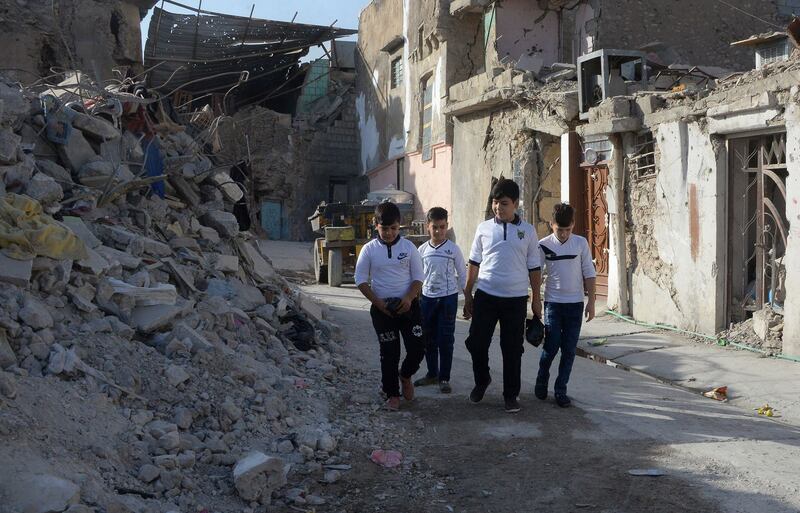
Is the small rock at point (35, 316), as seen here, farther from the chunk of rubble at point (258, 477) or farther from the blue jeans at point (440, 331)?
the blue jeans at point (440, 331)

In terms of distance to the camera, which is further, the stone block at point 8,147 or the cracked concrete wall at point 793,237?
the cracked concrete wall at point 793,237

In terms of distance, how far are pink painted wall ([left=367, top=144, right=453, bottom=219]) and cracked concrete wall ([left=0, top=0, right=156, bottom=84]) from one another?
345 inches

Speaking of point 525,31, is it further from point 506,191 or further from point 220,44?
point 506,191

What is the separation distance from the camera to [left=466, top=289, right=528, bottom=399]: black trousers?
5957 mm

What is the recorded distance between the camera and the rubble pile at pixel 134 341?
4043mm

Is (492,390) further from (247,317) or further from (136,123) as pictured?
(136,123)

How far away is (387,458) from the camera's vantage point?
193 inches

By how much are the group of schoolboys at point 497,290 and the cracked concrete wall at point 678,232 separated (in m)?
3.87

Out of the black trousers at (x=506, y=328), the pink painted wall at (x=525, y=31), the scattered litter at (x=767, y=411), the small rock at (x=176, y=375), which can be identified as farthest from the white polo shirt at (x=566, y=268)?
the pink painted wall at (x=525, y=31)

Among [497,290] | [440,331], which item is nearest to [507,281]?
[497,290]

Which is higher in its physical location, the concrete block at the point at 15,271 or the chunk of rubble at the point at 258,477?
the concrete block at the point at 15,271

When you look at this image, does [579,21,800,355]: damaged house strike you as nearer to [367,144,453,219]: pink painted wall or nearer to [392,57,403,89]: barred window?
[367,144,453,219]: pink painted wall

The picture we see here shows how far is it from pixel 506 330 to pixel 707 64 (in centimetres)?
1540

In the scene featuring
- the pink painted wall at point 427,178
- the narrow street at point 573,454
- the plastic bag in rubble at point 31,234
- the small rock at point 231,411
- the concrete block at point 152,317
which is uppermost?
the pink painted wall at point 427,178
